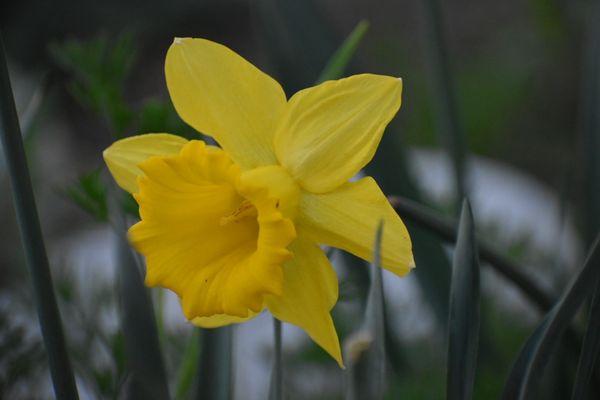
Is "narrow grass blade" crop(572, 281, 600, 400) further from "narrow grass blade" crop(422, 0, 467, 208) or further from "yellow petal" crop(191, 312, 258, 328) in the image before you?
"narrow grass blade" crop(422, 0, 467, 208)

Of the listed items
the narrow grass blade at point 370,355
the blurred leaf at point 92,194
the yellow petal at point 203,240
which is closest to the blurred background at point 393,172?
the blurred leaf at point 92,194

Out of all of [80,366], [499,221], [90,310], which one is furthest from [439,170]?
[80,366]

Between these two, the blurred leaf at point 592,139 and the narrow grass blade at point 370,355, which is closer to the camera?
the narrow grass blade at point 370,355

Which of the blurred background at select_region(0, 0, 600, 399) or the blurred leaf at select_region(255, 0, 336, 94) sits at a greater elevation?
the blurred leaf at select_region(255, 0, 336, 94)

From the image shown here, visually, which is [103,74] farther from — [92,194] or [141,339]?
[141,339]

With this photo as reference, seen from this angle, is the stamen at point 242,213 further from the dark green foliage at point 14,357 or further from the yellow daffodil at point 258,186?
the dark green foliage at point 14,357

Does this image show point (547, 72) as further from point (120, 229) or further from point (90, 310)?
point (120, 229)

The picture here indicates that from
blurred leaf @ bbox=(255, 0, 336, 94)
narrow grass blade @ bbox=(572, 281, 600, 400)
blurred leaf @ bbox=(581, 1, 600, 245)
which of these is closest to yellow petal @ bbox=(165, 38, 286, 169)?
narrow grass blade @ bbox=(572, 281, 600, 400)

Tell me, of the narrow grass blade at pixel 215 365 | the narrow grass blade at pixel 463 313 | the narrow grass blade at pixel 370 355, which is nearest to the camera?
the narrow grass blade at pixel 370 355
